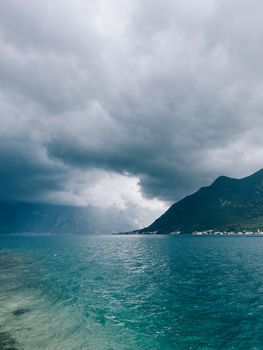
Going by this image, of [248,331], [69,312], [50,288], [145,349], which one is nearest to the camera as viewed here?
[145,349]

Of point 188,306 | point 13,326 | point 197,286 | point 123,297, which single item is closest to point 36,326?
point 13,326

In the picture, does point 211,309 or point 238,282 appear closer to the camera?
point 211,309

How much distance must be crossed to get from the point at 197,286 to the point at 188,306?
13548mm

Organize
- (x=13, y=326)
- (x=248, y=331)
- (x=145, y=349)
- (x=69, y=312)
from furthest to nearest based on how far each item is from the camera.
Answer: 1. (x=69, y=312)
2. (x=13, y=326)
3. (x=248, y=331)
4. (x=145, y=349)

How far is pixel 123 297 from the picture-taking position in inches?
1630

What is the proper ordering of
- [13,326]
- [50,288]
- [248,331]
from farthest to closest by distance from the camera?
1. [50,288]
2. [13,326]
3. [248,331]

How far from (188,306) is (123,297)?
420 inches

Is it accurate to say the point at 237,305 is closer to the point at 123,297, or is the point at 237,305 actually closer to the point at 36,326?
the point at 123,297

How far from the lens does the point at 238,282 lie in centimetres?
5122

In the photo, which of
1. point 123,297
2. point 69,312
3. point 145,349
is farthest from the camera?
point 123,297

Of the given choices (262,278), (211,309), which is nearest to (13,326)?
(211,309)

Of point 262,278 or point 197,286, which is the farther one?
point 262,278

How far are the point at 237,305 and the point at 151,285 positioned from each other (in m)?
18.0

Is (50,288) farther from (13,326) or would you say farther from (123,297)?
(13,326)
